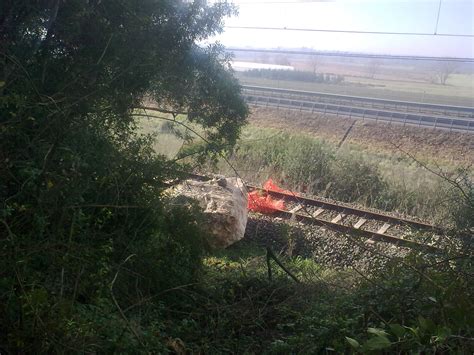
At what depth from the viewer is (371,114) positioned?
20.5m

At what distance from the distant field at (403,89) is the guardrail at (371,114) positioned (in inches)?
78.3

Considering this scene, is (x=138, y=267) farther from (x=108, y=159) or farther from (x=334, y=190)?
(x=334, y=190)

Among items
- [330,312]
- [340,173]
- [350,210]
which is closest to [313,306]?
[330,312]

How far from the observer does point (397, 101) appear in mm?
21625

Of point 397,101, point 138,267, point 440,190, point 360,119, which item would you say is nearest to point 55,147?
point 138,267

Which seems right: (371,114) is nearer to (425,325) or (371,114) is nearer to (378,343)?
(425,325)

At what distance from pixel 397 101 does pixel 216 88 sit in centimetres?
1530

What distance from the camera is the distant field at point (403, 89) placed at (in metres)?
21.5

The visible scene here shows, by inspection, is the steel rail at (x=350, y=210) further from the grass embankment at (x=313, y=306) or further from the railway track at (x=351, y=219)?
the grass embankment at (x=313, y=306)

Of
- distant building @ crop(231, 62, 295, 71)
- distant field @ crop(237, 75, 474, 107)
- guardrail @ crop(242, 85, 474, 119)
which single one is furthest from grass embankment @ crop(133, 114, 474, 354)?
distant building @ crop(231, 62, 295, 71)

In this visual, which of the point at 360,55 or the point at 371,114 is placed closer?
the point at 371,114

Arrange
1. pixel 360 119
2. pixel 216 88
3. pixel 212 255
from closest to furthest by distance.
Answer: pixel 216 88
pixel 212 255
pixel 360 119

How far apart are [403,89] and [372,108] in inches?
92.8

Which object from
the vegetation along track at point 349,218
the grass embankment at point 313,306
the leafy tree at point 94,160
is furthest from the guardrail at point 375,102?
the leafy tree at point 94,160
